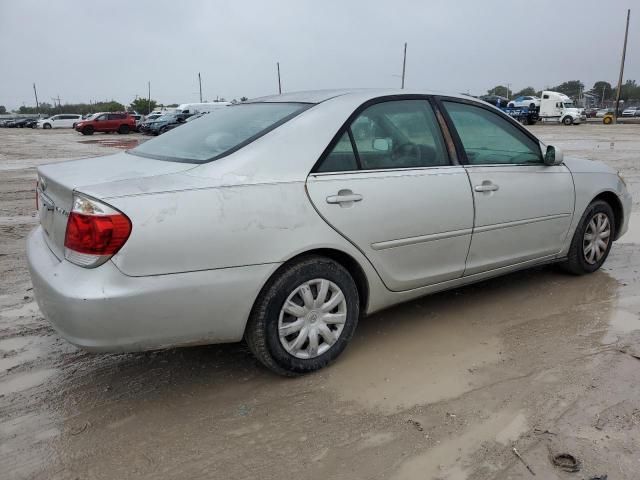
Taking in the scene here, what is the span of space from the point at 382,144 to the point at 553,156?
153cm

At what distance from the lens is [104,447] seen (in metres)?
2.49

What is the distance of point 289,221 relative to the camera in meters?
2.81

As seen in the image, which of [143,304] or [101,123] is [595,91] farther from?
[143,304]

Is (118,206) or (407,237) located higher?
(118,206)

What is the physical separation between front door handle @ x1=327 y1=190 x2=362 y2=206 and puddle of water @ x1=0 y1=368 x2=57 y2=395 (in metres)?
1.89

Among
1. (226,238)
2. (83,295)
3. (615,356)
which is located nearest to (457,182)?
(615,356)

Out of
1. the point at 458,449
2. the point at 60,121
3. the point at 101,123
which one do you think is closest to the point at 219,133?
the point at 458,449

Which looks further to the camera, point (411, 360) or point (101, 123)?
point (101, 123)

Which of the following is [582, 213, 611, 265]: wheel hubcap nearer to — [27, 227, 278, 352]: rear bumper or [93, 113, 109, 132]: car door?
[27, 227, 278, 352]: rear bumper

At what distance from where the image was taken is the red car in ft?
122

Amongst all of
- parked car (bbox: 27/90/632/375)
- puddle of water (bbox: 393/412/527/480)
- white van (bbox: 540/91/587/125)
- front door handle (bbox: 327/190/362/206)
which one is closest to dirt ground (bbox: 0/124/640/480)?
puddle of water (bbox: 393/412/527/480)

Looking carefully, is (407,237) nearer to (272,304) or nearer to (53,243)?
(272,304)

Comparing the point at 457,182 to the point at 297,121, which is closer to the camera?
the point at 297,121

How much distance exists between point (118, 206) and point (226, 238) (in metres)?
0.50
